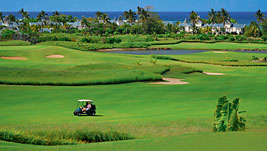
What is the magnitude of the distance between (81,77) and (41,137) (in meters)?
28.0

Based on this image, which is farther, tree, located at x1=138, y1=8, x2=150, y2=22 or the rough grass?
tree, located at x1=138, y1=8, x2=150, y2=22

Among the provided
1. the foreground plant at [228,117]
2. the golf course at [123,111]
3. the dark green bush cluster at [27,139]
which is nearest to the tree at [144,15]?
the golf course at [123,111]

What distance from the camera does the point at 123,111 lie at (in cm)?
2411

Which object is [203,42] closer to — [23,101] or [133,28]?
[133,28]

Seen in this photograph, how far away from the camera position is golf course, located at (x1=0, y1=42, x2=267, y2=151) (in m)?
12.2

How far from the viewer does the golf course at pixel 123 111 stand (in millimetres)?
12180

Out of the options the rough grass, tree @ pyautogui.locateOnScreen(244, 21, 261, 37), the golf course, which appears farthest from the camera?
tree @ pyautogui.locateOnScreen(244, 21, 261, 37)

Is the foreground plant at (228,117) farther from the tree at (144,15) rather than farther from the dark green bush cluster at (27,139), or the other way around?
the tree at (144,15)

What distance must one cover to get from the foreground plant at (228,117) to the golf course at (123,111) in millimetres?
504

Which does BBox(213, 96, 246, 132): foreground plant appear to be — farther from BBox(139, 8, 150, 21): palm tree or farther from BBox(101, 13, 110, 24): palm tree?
BBox(101, 13, 110, 24): palm tree

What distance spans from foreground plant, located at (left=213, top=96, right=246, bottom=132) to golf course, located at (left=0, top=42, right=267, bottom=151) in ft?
1.65

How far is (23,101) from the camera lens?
94.0ft

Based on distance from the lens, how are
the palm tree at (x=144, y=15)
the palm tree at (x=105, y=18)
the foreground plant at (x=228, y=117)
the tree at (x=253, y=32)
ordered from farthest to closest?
the palm tree at (x=105, y=18) < the palm tree at (x=144, y=15) < the tree at (x=253, y=32) < the foreground plant at (x=228, y=117)

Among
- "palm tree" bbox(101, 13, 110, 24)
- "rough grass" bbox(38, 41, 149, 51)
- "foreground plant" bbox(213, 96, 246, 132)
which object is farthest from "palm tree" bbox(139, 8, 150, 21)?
"foreground plant" bbox(213, 96, 246, 132)
